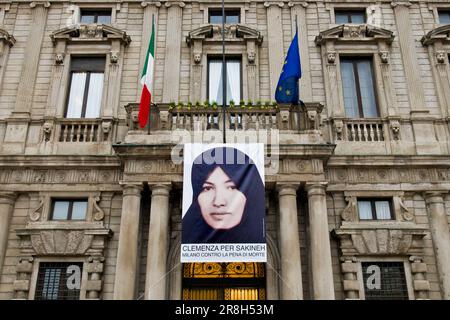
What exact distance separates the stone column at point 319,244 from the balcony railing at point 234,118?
2.09m

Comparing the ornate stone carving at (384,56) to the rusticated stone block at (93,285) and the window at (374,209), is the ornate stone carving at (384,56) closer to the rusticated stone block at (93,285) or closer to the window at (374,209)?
the window at (374,209)

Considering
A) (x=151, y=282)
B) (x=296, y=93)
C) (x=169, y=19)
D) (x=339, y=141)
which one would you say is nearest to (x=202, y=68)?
(x=169, y=19)

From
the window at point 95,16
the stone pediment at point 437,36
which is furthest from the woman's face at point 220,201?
the stone pediment at point 437,36

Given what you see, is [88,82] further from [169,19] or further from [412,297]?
[412,297]

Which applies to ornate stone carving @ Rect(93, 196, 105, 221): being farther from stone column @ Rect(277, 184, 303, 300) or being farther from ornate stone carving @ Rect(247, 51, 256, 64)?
ornate stone carving @ Rect(247, 51, 256, 64)

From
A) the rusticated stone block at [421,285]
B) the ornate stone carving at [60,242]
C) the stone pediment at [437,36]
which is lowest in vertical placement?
the rusticated stone block at [421,285]

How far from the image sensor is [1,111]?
53.0ft

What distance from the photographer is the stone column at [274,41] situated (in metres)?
16.5

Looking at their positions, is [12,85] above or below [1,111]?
above

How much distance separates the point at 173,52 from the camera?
17.0m

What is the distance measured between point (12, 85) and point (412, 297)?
14743mm

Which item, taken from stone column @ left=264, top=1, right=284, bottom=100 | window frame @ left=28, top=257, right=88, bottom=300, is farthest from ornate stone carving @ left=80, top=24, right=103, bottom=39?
window frame @ left=28, top=257, right=88, bottom=300

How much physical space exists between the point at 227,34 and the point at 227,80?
70.4 inches

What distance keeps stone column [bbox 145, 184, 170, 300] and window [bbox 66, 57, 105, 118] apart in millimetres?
4516
